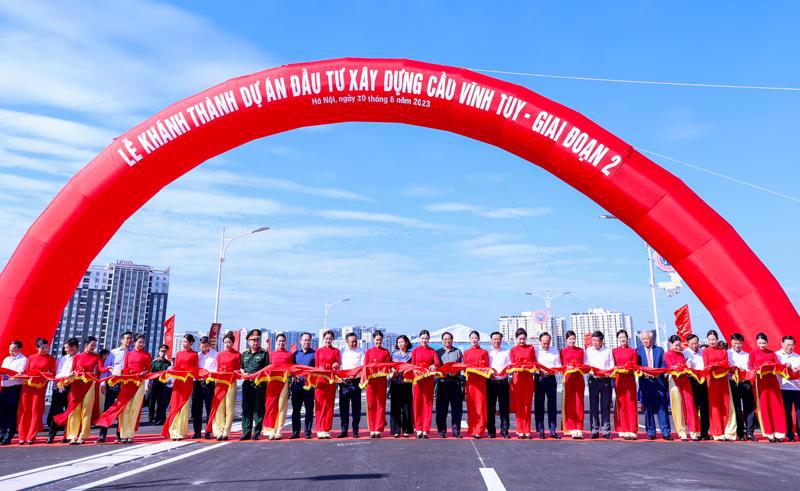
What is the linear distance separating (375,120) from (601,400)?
6.87 meters

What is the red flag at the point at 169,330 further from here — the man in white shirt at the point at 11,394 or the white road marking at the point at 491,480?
the white road marking at the point at 491,480

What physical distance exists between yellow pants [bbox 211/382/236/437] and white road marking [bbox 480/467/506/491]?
15.7 ft

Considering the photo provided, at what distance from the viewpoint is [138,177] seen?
1127 centimetres

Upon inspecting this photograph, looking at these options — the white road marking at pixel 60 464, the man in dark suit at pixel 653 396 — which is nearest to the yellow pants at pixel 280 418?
the white road marking at pixel 60 464

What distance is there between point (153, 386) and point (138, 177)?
487cm

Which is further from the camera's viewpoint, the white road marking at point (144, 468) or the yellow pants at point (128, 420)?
the yellow pants at point (128, 420)

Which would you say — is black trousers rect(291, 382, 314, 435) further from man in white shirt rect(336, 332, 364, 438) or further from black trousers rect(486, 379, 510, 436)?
black trousers rect(486, 379, 510, 436)

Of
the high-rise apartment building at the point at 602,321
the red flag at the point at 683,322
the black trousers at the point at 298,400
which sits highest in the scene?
the high-rise apartment building at the point at 602,321

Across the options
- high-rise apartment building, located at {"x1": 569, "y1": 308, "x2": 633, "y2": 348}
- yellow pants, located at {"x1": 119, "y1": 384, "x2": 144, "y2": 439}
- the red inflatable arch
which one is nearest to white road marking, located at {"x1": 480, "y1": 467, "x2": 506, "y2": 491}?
yellow pants, located at {"x1": 119, "y1": 384, "x2": 144, "y2": 439}

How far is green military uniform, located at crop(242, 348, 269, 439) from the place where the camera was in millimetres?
9305

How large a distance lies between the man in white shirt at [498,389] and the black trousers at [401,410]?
4.30 feet

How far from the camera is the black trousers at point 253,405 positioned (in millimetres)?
9336

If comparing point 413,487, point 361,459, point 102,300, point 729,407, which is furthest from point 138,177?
point 102,300

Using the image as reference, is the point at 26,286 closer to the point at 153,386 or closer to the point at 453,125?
the point at 153,386
